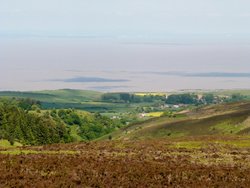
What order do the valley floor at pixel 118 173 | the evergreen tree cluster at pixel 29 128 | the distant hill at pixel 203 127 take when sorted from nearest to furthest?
1. the valley floor at pixel 118 173
2. the distant hill at pixel 203 127
3. the evergreen tree cluster at pixel 29 128

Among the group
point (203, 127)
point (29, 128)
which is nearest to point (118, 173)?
point (203, 127)

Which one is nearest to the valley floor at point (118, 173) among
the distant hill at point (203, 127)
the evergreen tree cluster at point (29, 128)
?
the distant hill at point (203, 127)

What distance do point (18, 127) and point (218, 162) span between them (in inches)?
3129

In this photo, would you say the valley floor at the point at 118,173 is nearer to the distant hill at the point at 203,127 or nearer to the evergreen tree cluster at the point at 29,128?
the distant hill at the point at 203,127

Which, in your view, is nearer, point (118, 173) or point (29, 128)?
point (118, 173)

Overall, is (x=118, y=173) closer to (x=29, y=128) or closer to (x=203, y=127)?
(x=203, y=127)

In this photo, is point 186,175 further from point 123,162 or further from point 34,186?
point 34,186

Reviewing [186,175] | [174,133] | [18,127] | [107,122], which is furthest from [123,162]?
[107,122]

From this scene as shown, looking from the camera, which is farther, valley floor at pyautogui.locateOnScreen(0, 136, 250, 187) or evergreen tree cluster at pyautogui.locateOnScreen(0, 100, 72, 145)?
evergreen tree cluster at pyautogui.locateOnScreen(0, 100, 72, 145)

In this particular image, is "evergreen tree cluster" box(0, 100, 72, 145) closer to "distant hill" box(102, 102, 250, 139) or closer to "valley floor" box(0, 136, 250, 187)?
"distant hill" box(102, 102, 250, 139)

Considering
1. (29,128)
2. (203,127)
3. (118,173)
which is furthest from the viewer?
(29,128)

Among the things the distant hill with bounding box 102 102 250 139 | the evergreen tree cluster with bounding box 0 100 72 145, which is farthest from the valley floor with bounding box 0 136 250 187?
the evergreen tree cluster with bounding box 0 100 72 145

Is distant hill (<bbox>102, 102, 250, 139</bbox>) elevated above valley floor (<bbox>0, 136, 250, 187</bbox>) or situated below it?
below

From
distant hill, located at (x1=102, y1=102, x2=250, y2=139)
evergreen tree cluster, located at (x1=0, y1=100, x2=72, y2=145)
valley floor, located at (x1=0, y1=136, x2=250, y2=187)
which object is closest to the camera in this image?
valley floor, located at (x1=0, y1=136, x2=250, y2=187)
